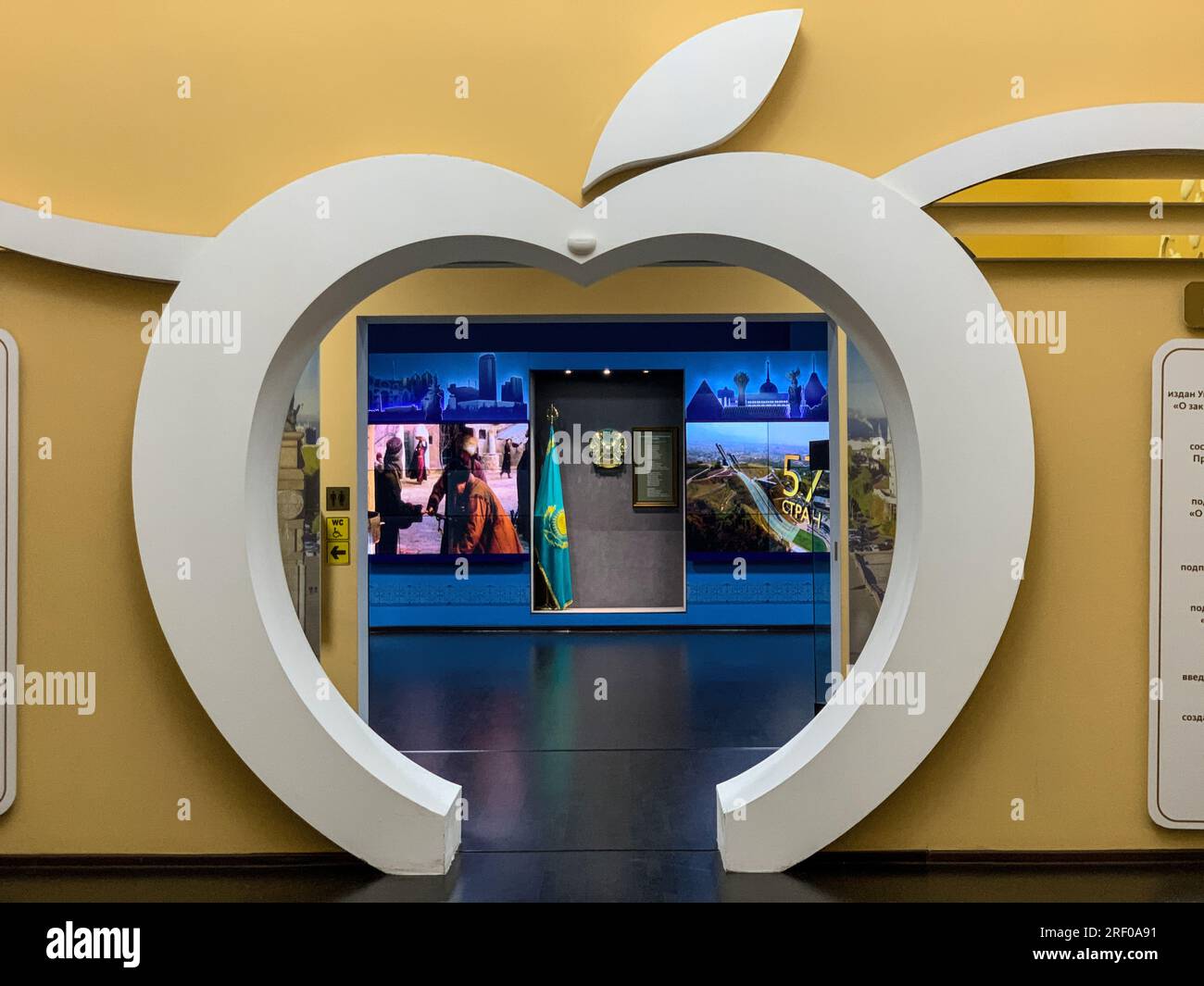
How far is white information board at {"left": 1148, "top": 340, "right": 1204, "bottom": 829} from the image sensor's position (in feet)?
9.61

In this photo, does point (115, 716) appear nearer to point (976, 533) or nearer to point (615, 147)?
point (615, 147)

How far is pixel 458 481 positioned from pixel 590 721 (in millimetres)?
4110

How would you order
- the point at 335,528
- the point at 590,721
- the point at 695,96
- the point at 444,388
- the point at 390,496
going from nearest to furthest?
the point at 695,96, the point at 335,528, the point at 590,721, the point at 444,388, the point at 390,496

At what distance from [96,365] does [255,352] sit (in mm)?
599

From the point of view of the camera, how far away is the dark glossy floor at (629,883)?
272 centimetres

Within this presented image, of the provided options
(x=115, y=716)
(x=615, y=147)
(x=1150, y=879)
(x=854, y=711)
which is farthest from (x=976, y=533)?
(x=115, y=716)

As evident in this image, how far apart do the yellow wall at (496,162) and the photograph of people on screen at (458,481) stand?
6035mm

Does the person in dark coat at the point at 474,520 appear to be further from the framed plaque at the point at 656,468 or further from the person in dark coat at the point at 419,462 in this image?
the framed plaque at the point at 656,468

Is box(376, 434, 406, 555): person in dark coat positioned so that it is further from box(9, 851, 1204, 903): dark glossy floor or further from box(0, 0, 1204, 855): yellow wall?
box(9, 851, 1204, 903): dark glossy floor

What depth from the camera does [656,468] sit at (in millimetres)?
9430

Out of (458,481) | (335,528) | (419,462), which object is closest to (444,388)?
(419,462)

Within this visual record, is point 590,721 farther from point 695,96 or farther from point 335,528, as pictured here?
point 695,96

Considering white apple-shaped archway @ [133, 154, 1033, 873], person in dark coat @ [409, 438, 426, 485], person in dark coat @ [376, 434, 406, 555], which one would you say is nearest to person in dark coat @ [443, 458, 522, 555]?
person in dark coat @ [409, 438, 426, 485]

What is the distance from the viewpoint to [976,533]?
283cm
